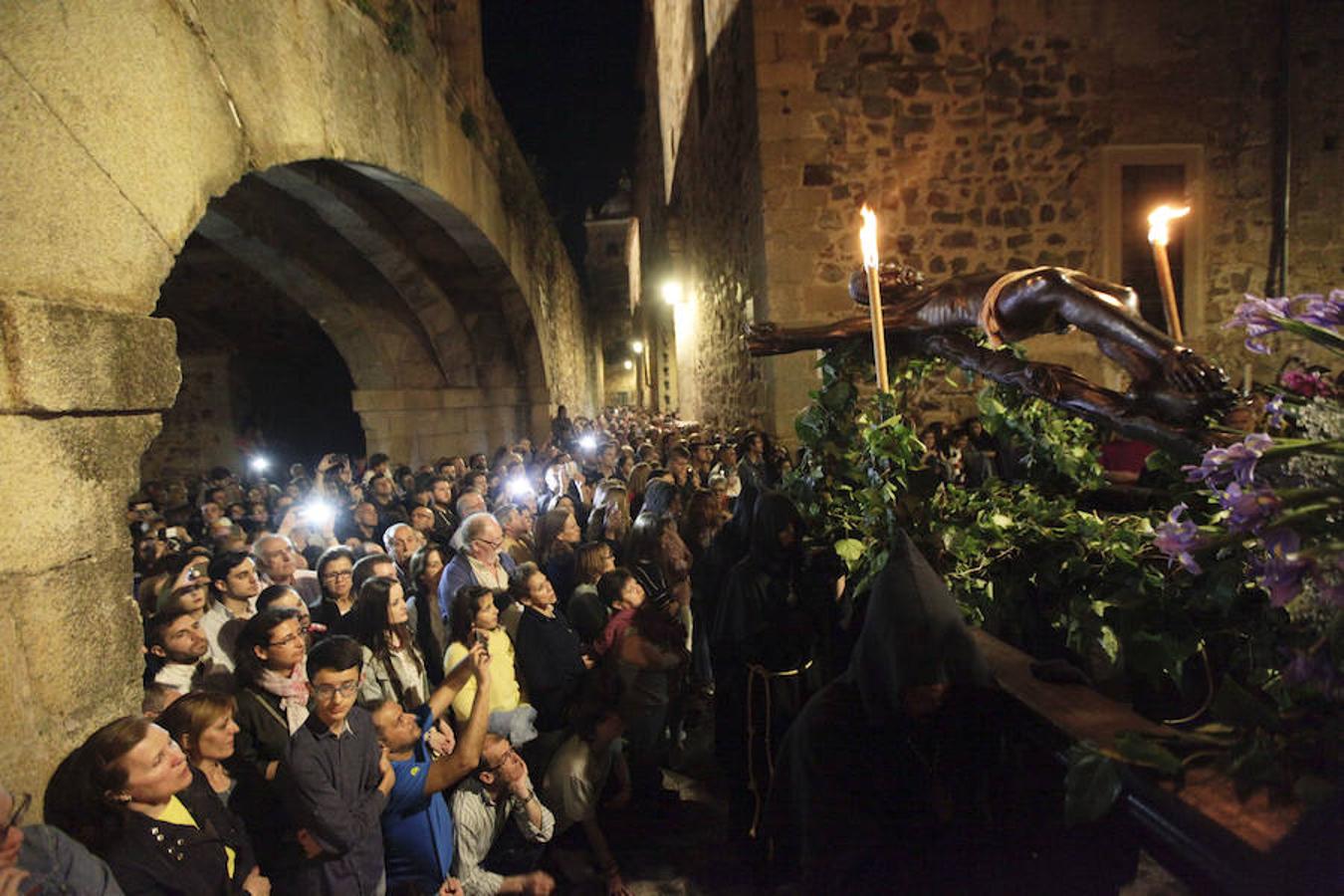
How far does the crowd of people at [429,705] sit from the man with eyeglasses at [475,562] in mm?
16

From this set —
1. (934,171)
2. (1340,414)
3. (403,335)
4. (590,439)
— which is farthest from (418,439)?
(1340,414)

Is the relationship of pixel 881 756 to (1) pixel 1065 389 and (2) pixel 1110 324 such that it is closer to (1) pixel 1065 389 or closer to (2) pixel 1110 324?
(1) pixel 1065 389

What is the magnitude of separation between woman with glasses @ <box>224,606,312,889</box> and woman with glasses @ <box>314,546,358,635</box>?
39.4 inches

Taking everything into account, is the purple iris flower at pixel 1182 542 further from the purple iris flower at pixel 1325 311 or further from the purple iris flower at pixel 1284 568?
the purple iris flower at pixel 1325 311

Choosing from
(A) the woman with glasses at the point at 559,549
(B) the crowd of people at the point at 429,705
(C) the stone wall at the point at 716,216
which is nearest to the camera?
(B) the crowd of people at the point at 429,705

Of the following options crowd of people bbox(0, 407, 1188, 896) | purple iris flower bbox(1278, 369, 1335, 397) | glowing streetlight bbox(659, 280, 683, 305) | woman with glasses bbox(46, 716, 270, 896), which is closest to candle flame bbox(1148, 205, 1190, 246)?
crowd of people bbox(0, 407, 1188, 896)

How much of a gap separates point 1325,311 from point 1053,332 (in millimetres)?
1216

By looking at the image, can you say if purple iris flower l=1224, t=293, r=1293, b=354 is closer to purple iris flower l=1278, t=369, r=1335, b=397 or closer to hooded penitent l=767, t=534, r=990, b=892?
purple iris flower l=1278, t=369, r=1335, b=397

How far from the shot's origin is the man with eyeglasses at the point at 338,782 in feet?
7.68

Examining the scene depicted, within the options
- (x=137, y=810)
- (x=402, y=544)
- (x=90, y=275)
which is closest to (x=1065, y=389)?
(x=137, y=810)

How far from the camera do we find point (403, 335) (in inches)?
446

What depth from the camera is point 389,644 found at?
3.37 m

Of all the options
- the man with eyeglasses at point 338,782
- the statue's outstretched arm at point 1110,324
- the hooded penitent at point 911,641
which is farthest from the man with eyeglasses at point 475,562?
the statue's outstretched arm at point 1110,324

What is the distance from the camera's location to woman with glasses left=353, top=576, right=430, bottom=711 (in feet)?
10.7
